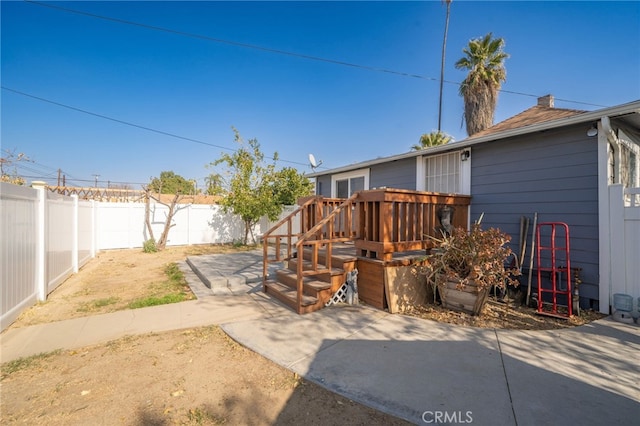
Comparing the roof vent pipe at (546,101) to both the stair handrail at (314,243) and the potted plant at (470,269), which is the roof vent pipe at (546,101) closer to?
the potted plant at (470,269)

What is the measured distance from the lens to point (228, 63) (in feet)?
35.1

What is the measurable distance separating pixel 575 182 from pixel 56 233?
9.29 meters

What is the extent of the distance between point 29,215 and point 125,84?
34.7 feet

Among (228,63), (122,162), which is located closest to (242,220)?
(228,63)

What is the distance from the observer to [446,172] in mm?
6480

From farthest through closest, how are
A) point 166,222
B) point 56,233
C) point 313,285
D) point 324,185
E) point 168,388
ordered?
point 166,222, point 324,185, point 56,233, point 313,285, point 168,388

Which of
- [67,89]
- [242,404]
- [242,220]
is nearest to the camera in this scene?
[242,404]

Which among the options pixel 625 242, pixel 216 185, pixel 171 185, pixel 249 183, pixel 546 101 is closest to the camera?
pixel 625 242

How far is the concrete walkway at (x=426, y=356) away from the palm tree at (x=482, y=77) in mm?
10479

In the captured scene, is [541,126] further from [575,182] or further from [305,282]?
[305,282]

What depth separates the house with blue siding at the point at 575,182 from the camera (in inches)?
156

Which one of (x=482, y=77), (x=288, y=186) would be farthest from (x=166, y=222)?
(x=482, y=77)

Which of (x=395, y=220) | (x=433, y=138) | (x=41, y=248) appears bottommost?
(x=41, y=248)

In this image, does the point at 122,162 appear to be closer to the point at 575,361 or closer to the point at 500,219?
the point at 500,219
